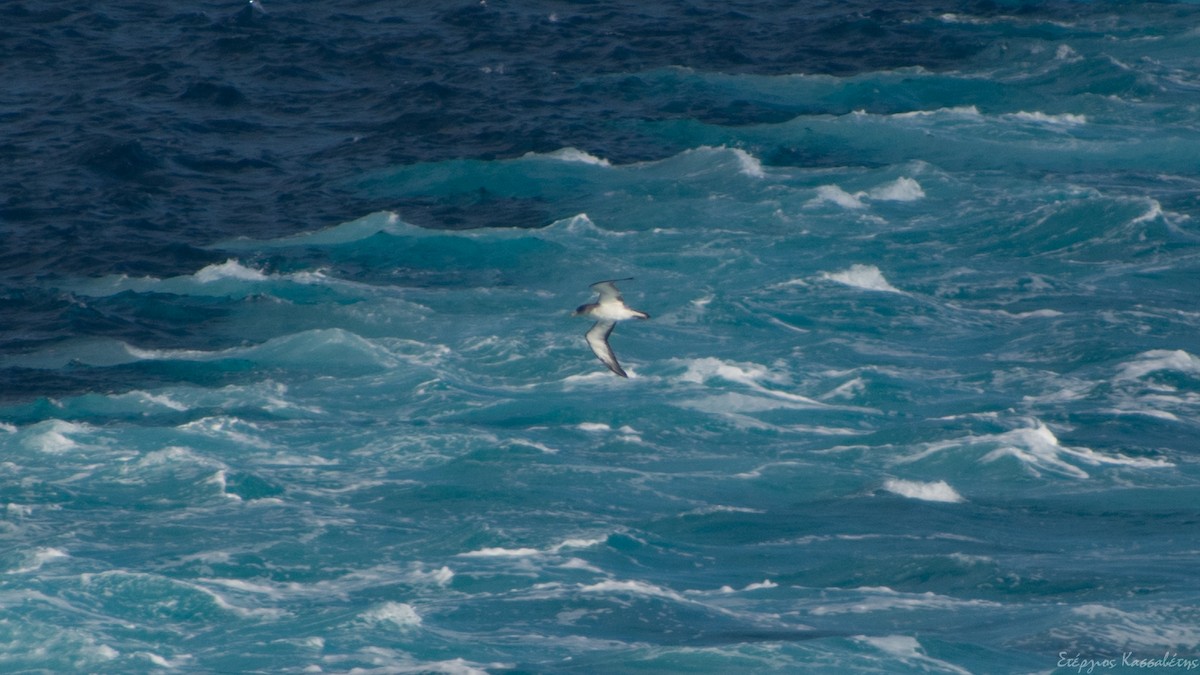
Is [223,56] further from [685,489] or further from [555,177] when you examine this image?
[685,489]

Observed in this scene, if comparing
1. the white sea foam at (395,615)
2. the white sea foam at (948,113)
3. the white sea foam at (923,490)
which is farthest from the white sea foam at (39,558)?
the white sea foam at (948,113)

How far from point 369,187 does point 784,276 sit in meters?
12.0

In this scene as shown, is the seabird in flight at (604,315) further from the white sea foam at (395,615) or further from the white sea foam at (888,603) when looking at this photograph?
the white sea foam at (888,603)

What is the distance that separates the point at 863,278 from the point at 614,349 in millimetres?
5569

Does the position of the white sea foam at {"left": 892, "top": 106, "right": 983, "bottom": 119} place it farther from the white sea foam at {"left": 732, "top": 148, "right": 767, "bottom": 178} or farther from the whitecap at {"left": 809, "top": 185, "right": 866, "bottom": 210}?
the whitecap at {"left": 809, "top": 185, "right": 866, "bottom": 210}

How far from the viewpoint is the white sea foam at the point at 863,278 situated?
94.5 ft

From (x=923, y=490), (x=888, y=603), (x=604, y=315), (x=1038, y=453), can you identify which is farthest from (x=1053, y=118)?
(x=888, y=603)

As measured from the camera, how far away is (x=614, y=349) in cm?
2733

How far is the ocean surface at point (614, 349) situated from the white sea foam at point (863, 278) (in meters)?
0.10

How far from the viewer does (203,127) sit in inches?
1634

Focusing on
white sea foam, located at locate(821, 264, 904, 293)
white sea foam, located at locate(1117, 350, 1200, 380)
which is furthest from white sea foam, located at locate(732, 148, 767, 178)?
white sea foam, located at locate(1117, 350, 1200, 380)

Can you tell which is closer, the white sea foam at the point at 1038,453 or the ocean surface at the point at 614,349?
the ocean surface at the point at 614,349

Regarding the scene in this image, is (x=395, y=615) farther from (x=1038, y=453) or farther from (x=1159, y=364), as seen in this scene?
(x=1159, y=364)

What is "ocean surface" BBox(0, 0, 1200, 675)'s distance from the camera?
17438mm
